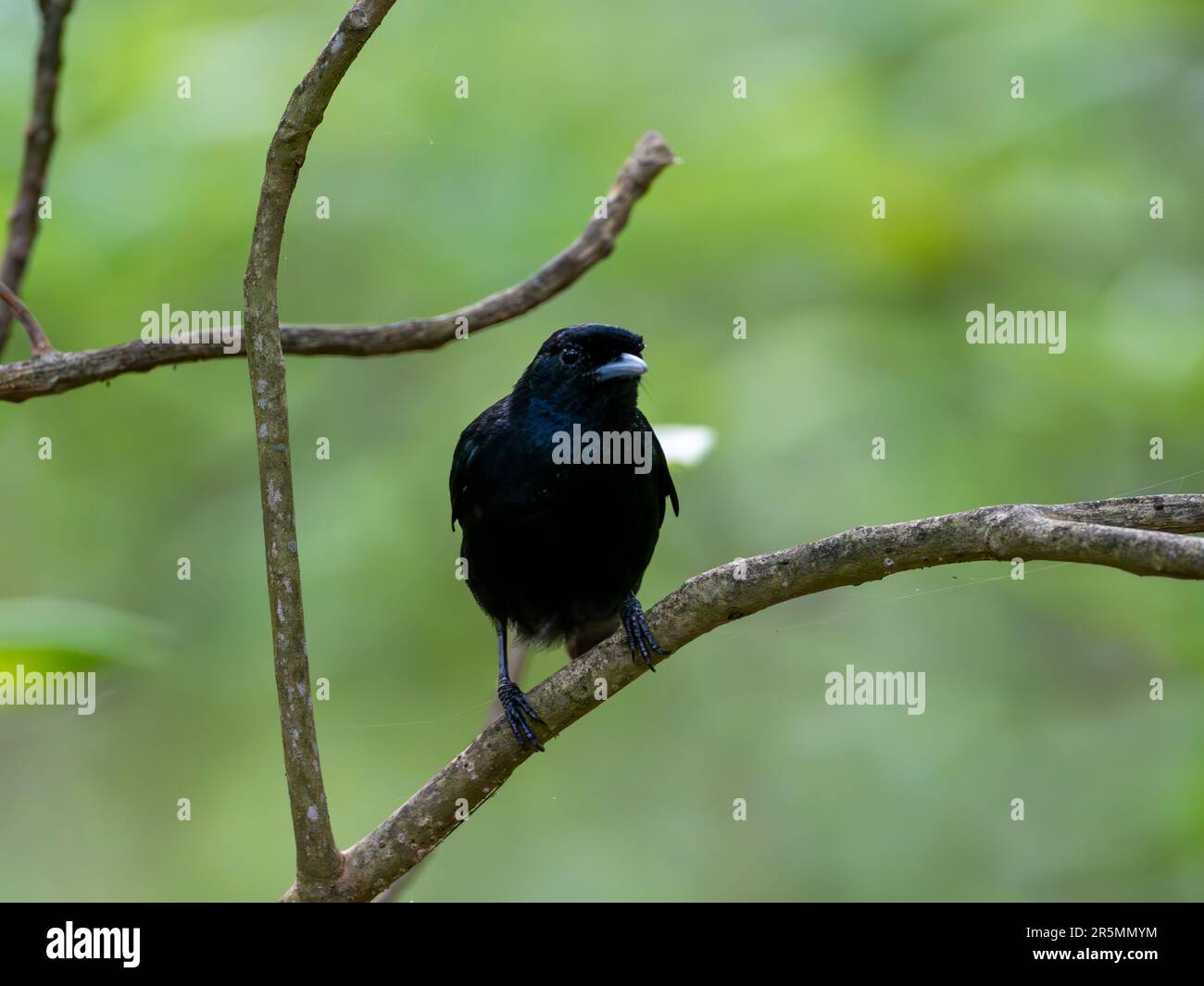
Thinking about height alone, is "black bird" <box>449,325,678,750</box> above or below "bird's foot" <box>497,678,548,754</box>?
above

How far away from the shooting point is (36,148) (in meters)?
3.92

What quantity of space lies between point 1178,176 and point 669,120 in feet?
8.03

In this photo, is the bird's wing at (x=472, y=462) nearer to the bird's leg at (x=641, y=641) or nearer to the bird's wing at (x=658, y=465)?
the bird's wing at (x=658, y=465)

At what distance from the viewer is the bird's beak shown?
152 inches

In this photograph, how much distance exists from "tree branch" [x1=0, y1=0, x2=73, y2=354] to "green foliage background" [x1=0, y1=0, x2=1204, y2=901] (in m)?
1.10

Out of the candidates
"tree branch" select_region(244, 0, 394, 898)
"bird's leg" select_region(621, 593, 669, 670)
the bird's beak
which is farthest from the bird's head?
"tree branch" select_region(244, 0, 394, 898)

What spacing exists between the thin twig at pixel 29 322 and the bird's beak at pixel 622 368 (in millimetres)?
1571

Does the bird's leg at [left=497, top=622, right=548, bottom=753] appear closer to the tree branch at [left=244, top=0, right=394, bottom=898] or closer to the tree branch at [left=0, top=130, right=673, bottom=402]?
the tree branch at [left=244, top=0, right=394, bottom=898]

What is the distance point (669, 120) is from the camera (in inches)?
256

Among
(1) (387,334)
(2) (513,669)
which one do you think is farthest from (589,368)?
(2) (513,669)

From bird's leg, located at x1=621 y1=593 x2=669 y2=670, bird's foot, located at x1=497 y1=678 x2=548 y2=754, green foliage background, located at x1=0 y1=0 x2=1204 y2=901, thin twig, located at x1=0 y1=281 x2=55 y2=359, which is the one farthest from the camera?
green foliage background, located at x1=0 y1=0 x2=1204 y2=901

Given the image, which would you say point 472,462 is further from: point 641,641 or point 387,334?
point 641,641

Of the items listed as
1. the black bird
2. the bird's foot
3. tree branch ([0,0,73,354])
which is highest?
tree branch ([0,0,73,354])

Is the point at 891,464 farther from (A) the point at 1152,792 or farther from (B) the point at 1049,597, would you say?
(A) the point at 1152,792
